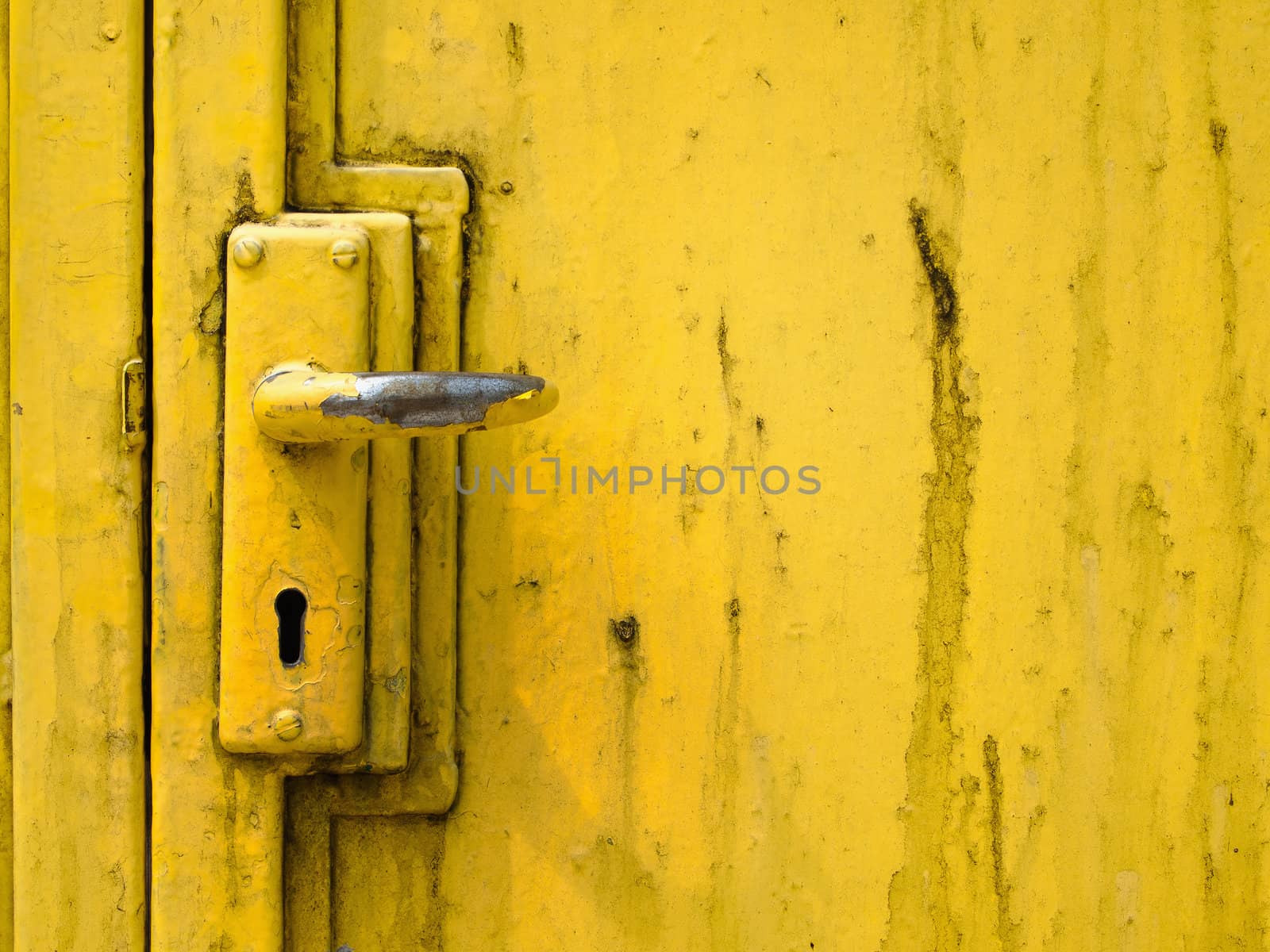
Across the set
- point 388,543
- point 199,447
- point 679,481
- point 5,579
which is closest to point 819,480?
point 679,481

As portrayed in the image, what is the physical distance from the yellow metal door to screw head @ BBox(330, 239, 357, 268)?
49mm

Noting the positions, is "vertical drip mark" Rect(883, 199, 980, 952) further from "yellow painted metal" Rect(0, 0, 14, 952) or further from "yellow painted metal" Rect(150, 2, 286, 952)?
"yellow painted metal" Rect(0, 0, 14, 952)

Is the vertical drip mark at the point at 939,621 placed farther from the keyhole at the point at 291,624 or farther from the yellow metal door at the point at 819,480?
the keyhole at the point at 291,624

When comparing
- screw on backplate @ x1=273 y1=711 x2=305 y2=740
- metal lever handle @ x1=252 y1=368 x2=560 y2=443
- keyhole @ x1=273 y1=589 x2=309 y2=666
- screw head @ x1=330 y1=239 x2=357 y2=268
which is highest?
screw head @ x1=330 y1=239 x2=357 y2=268

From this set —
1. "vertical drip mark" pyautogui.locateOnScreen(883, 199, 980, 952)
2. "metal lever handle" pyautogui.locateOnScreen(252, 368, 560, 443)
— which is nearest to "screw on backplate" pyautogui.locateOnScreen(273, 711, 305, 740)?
"metal lever handle" pyautogui.locateOnScreen(252, 368, 560, 443)

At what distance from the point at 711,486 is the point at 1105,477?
0.25 m

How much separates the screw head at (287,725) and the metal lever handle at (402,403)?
0.16m

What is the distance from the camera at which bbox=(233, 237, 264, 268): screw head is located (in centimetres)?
52

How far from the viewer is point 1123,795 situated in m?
0.60

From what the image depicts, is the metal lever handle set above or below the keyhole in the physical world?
above

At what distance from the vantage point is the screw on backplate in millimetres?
520

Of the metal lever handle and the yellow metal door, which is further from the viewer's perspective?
the yellow metal door

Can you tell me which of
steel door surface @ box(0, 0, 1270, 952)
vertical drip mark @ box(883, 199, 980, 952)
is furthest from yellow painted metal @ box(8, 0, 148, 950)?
vertical drip mark @ box(883, 199, 980, 952)

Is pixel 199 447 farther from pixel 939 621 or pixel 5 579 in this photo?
pixel 939 621
